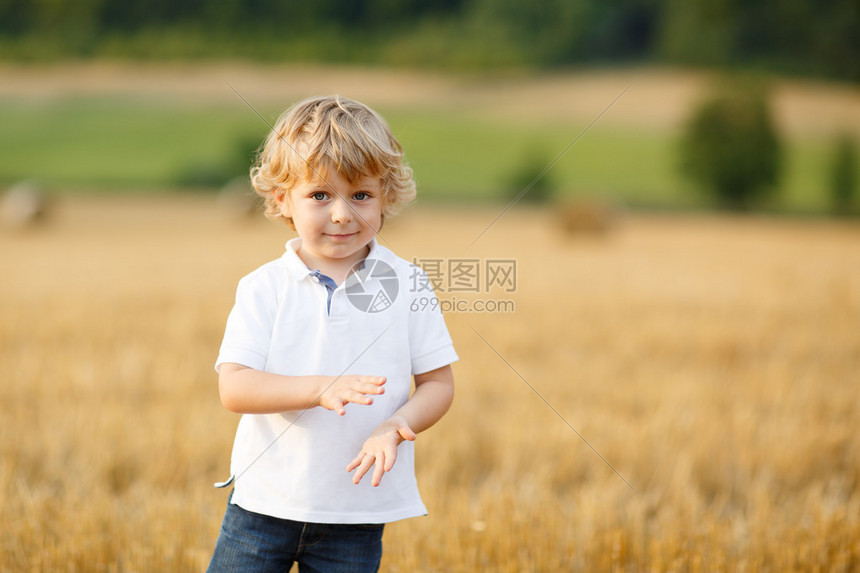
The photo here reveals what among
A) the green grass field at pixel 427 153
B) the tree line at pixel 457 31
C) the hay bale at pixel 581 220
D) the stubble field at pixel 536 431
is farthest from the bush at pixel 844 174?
the stubble field at pixel 536 431

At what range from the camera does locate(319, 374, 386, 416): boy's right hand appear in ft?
5.23

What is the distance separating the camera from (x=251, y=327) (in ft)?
5.90

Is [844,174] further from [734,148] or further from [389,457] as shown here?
[389,457]

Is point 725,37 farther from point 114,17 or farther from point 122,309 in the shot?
point 122,309

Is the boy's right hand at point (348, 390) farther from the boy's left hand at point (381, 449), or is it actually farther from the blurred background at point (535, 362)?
the blurred background at point (535, 362)

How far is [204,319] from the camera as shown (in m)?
6.86

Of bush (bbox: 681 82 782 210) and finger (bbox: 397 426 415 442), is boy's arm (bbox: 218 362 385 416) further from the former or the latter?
bush (bbox: 681 82 782 210)

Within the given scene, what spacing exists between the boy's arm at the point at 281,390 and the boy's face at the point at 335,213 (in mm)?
326

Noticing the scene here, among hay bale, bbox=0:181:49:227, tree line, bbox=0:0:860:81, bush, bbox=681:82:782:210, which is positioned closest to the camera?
hay bale, bbox=0:181:49:227

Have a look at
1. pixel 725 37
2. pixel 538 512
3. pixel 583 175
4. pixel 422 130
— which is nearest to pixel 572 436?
pixel 538 512

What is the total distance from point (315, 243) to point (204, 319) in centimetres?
531

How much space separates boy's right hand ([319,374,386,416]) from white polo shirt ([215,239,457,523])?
0.14m

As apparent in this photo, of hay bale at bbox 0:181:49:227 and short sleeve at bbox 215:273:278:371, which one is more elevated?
short sleeve at bbox 215:273:278:371

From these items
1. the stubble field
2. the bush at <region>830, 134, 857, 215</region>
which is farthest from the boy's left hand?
the bush at <region>830, 134, 857, 215</region>
